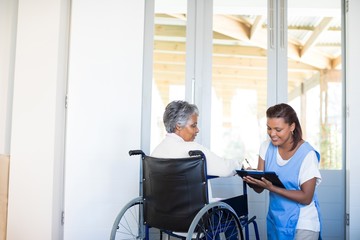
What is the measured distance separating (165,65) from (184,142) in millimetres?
1203

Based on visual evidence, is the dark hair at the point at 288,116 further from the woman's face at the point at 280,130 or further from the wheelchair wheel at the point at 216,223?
the wheelchair wheel at the point at 216,223

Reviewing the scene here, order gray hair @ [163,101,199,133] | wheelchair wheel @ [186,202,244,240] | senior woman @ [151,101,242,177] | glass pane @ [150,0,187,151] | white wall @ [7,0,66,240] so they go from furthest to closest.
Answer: glass pane @ [150,0,187,151] → white wall @ [7,0,66,240] → gray hair @ [163,101,199,133] → senior woman @ [151,101,242,177] → wheelchair wheel @ [186,202,244,240]

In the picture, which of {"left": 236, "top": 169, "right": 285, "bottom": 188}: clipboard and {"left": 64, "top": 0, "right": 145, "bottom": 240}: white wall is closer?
{"left": 236, "top": 169, "right": 285, "bottom": 188}: clipboard

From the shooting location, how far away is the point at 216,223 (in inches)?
87.0

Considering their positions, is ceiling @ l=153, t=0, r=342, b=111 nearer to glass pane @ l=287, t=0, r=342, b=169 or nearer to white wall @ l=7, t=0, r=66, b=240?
glass pane @ l=287, t=0, r=342, b=169

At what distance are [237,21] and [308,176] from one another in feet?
5.22

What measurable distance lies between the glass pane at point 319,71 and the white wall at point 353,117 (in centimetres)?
14

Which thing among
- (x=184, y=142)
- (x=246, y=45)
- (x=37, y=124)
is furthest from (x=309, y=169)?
(x=37, y=124)

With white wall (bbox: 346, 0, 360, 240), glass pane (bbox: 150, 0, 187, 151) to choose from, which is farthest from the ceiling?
white wall (bbox: 346, 0, 360, 240)

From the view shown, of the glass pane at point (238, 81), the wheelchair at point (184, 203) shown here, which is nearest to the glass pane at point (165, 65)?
the glass pane at point (238, 81)

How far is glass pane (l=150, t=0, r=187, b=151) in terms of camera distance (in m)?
3.41

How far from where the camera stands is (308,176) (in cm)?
236

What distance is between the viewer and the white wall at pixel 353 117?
324 cm

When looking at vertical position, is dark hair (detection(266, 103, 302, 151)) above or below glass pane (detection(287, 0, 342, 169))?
below
